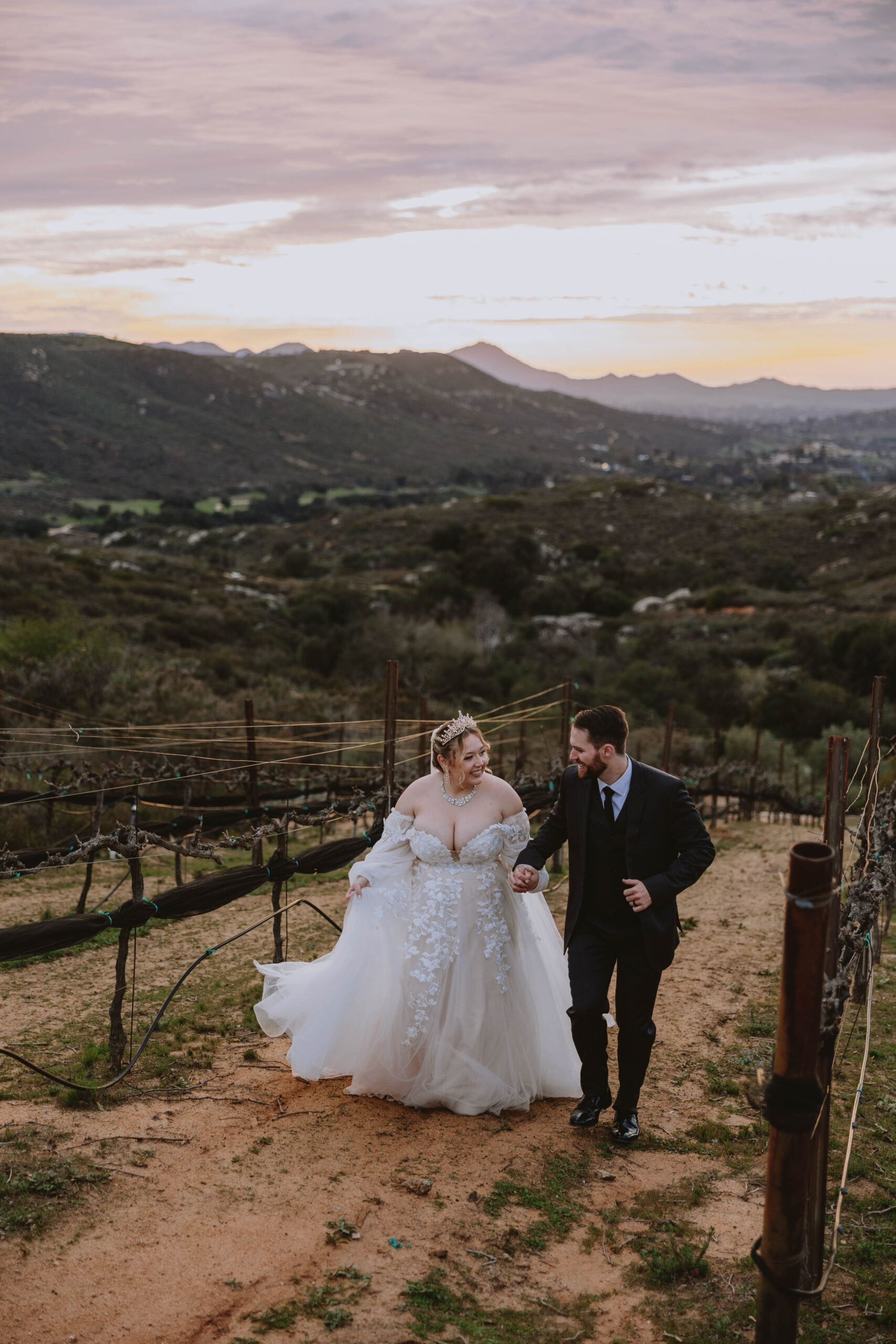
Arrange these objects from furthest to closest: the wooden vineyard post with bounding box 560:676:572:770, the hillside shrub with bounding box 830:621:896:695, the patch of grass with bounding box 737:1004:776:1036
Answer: the hillside shrub with bounding box 830:621:896:695, the wooden vineyard post with bounding box 560:676:572:770, the patch of grass with bounding box 737:1004:776:1036

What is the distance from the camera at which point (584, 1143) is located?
463 cm

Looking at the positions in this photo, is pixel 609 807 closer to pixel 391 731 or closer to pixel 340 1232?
pixel 340 1232

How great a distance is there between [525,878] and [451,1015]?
770mm

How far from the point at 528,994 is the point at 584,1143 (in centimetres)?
70

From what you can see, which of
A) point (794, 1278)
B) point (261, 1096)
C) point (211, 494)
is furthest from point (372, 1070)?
point (211, 494)

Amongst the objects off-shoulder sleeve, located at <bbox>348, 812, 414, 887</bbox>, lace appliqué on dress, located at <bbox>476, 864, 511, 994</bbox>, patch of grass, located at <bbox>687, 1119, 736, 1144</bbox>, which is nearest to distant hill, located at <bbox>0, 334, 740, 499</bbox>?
off-shoulder sleeve, located at <bbox>348, 812, 414, 887</bbox>

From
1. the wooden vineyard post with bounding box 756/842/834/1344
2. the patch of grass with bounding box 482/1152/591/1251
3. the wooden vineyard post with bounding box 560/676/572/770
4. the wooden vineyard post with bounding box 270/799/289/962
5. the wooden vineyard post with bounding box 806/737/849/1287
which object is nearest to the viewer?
the wooden vineyard post with bounding box 756/842/834/1344

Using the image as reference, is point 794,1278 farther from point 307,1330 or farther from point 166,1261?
point 166,1261

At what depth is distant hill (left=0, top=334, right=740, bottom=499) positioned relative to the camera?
8588 centimetres

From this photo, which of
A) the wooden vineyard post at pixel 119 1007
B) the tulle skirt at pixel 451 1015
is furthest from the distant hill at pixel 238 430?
the tulle skirt at pixel 451 1015

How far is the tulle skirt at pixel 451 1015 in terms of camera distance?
4.78 metres

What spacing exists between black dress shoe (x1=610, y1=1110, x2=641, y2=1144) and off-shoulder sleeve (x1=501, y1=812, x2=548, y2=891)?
3.48 ft

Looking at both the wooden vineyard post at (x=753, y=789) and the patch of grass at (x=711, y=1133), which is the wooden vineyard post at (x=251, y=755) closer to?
the patch of grass at (x=711, y=1133)

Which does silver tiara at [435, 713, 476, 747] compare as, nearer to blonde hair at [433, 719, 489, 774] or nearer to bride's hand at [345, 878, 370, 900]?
blonde hair at [433, 719, 489, 774]
